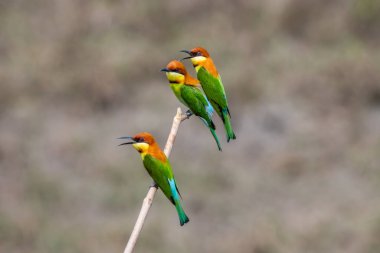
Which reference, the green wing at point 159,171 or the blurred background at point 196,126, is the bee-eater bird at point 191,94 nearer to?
the green wing at point 159,171

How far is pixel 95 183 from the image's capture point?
22.5 ft

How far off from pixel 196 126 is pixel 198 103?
5.82m

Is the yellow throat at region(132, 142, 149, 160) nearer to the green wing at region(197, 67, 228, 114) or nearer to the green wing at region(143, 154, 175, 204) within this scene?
the green wing at region(143, 154, 175, 204)

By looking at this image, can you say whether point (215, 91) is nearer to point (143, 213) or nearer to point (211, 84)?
point (211, 84)

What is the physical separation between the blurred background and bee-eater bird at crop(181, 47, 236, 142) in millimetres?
4606

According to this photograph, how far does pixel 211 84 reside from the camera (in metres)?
1.60

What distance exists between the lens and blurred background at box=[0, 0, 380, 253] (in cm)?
634

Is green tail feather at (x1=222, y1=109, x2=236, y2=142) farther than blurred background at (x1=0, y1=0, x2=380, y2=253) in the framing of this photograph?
No

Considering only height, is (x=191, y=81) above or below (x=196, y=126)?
above

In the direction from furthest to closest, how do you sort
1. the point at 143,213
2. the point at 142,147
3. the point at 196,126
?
the point at 196,126 → the point at 142,147 → the point at 143,213

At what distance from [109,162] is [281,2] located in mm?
2665

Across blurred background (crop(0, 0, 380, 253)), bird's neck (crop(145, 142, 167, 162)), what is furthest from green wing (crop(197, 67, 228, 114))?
blurred background (crop(0, 0, 380, 253))

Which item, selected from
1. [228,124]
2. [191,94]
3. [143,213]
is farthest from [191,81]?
[143,213]

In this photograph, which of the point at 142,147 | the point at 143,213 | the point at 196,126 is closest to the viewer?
the point at 143,213
